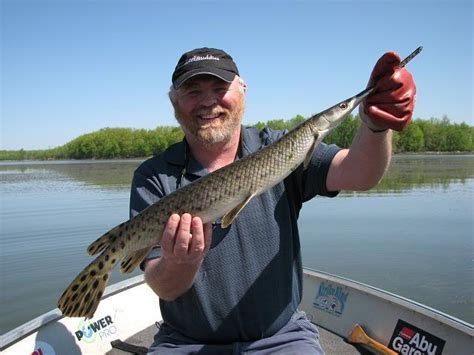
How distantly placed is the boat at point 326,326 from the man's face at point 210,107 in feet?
7.52

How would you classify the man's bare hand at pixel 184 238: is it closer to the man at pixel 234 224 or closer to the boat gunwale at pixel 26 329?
the man at pixel 234 224

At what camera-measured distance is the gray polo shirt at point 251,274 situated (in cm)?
344

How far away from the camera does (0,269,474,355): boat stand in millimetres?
4512

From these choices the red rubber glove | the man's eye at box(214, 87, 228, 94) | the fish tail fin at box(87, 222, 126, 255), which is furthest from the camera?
the man's eye at box(214, 87, 228, 94)

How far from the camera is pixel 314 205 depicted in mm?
20141

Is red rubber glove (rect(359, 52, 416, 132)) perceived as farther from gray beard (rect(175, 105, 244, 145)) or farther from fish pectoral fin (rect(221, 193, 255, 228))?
gray beard (rect(175, 105, 244, 145))

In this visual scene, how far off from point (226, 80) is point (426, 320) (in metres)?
3.19

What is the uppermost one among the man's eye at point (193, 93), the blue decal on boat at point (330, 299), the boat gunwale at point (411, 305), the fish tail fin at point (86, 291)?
the man's eye at point (193, 93)

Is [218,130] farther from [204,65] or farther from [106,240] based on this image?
[106,240]

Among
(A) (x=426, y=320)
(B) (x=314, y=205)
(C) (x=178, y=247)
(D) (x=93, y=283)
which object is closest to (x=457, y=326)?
(A) (x=426, y=320)

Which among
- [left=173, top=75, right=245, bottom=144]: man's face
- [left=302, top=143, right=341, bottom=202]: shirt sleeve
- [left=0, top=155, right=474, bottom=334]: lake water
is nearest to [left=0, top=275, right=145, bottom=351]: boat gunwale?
[left=173, top=75, right=245, bottom=144]: man's face

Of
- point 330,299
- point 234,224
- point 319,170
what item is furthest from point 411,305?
point 234,224

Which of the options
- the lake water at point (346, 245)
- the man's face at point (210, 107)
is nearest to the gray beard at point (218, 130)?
the man's face at point (210, 107)

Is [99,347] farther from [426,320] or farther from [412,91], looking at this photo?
Answer: [412,91]
